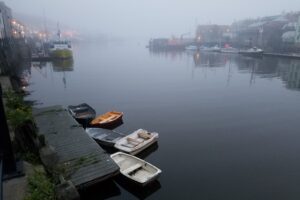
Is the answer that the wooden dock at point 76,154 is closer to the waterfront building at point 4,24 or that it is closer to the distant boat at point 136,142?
the distant boat at point 136,142

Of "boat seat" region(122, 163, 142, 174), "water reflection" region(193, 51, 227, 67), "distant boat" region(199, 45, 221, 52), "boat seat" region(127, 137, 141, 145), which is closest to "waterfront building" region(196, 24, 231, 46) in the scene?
"distant boat" region(199, 45, 221, 52)

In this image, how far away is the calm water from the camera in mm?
15383

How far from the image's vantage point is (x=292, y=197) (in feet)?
47.6

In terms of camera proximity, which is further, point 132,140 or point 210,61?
point 210,61

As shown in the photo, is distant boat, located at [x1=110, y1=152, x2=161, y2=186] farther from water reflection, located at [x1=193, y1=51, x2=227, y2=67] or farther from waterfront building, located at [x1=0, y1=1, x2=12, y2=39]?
water reflection, located at [x1=193, y1=51, x2=227, y2=67]

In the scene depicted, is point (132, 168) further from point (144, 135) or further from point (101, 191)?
point (144, 135)

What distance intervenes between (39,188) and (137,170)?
6471mm

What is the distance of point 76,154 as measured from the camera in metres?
15.8

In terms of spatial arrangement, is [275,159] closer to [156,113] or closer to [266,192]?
[266,192]

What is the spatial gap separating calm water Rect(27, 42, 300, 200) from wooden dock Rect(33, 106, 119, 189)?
4.91 feet

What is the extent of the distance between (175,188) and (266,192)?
570 cm

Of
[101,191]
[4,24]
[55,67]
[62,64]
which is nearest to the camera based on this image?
[101,191]

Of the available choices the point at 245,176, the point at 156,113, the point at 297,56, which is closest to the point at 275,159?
the point at 245,176

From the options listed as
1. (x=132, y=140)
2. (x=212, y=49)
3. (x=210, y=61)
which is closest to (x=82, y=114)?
(x=132, y=140)
